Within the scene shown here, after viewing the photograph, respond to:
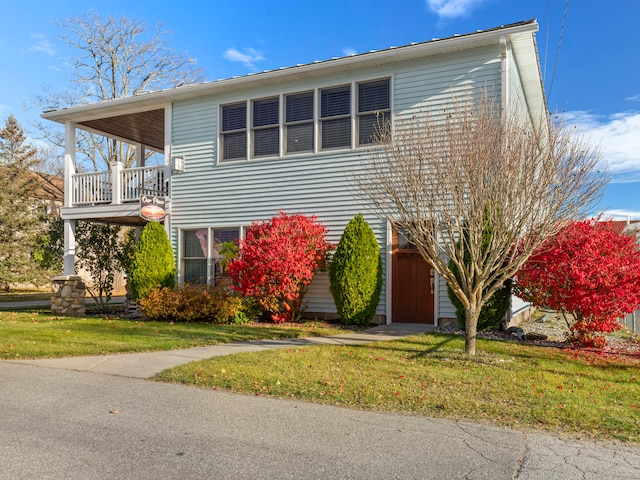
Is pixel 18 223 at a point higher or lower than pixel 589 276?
higher

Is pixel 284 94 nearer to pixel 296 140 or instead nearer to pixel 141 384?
pixel 296 140

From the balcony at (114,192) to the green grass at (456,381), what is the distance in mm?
7910

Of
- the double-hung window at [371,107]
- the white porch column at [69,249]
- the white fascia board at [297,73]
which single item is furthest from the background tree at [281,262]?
the white porch column at [69,249]

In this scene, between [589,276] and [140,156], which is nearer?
[589,276]

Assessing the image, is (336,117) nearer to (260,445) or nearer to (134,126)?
(134,126)

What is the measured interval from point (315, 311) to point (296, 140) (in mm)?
4157

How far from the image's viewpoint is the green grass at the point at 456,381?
16.1 ft

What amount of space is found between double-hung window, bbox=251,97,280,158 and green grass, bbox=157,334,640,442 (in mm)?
6215

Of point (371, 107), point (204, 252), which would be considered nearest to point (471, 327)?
point (371, 107)

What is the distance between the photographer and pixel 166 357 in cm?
773

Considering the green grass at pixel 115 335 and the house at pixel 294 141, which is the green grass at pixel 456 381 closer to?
the green grass at pixel 115 335

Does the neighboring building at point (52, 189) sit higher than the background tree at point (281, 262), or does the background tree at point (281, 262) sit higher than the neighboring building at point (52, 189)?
the neighboring building at point (52, 189)

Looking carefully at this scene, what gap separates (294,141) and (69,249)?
7.27 meters

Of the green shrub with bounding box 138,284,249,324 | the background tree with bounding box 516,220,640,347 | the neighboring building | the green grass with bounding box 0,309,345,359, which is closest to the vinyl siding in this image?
the green shrub with bounding box 138,284,249,324
